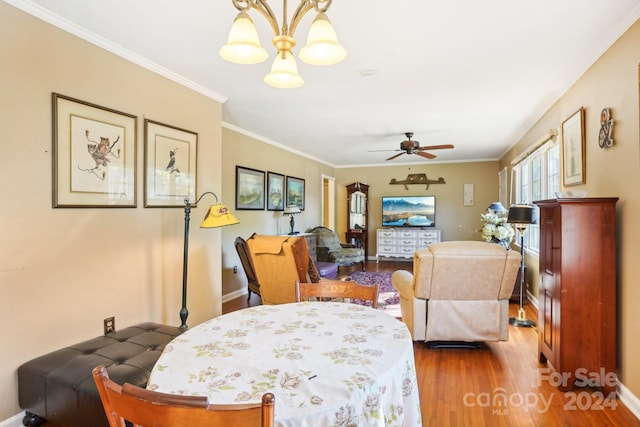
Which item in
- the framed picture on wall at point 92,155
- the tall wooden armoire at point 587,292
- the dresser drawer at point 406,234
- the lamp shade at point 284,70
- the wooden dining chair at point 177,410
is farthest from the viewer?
the dresser drawer at point 406,234

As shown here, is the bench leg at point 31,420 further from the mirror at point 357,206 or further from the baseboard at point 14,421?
the mirror at point 357,206

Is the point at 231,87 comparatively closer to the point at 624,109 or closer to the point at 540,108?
the point at 624,109

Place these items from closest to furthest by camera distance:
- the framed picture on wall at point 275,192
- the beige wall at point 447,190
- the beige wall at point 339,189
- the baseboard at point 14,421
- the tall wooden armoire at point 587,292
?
1. the baseboard at point 14,421
2. the tall wooden armoire at point 587,292
3. the beige wall at point 339,189
4. the framed picture on wall at point 275,192
5. the beige wall at point 447,190

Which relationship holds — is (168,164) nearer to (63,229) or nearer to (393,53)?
(63,229)

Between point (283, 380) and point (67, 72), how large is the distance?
7.87 feet

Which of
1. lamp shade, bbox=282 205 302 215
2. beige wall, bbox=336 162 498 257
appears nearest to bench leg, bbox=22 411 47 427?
lamp shade, bbox=282 205 302 215

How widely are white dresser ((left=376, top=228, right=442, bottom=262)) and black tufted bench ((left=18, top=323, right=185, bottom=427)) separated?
22.0 ft

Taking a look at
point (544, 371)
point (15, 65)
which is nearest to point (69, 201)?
point (15, 65)

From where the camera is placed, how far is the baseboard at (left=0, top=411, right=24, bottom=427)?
194cm

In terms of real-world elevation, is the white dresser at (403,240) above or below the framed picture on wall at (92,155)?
below

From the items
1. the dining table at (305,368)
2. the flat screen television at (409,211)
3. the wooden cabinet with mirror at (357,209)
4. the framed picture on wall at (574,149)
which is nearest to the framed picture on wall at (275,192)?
the wooden cabinet with mirror at (357,209)

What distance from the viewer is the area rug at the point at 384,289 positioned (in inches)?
169

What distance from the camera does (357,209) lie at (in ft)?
29.2

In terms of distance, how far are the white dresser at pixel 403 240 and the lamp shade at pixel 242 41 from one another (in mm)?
7188
